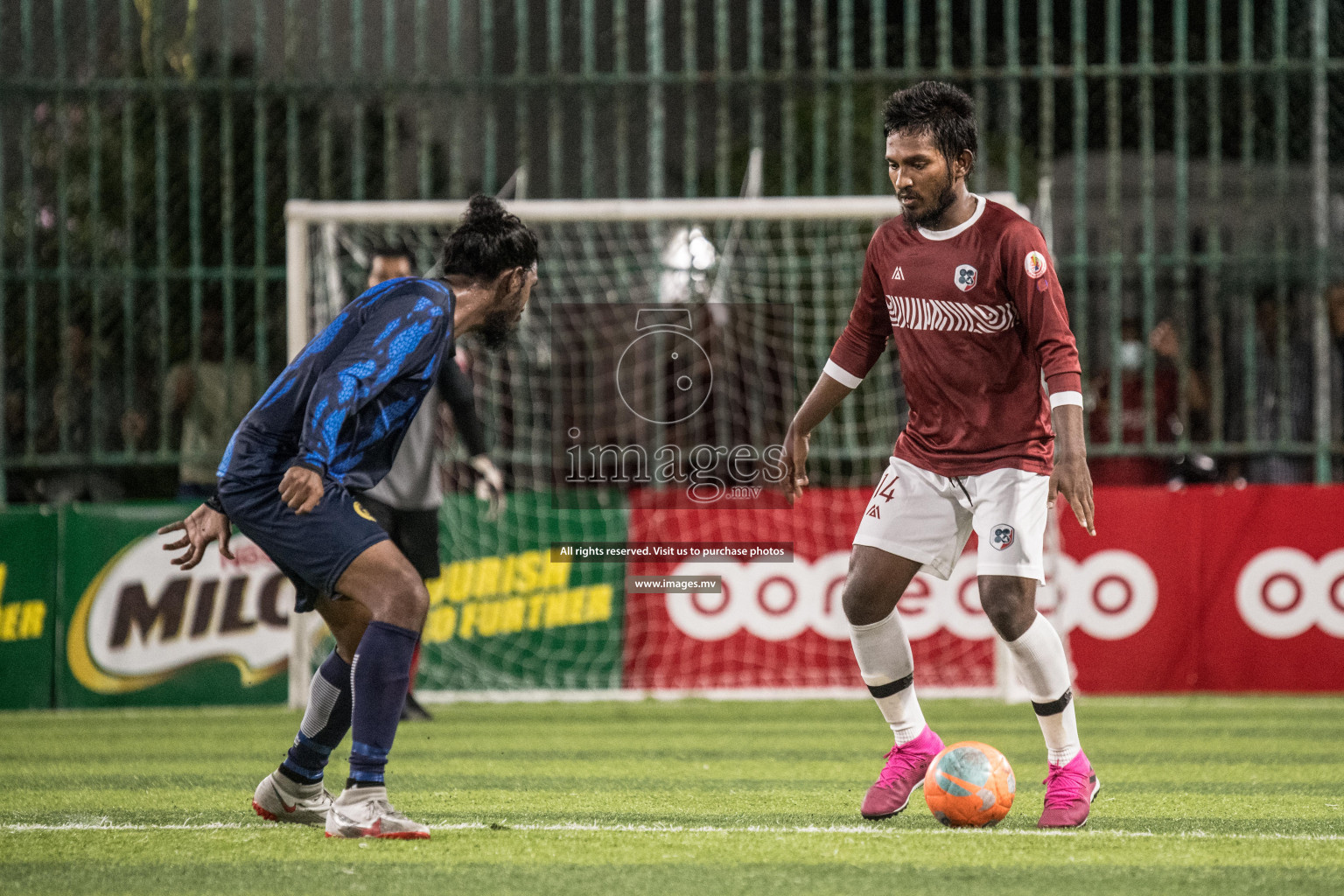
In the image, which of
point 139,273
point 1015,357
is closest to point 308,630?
point 139,273

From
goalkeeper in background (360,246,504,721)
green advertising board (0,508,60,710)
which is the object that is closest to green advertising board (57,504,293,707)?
green advertising board (0,508,60,710)

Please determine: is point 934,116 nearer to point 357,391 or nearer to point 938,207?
point 938,207

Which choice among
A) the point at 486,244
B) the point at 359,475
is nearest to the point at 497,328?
the point at 486,244

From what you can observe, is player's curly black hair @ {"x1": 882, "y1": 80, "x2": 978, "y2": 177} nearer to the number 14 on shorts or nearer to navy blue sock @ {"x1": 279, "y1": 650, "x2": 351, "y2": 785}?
the number 14 on shorts

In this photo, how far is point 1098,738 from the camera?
299 inches

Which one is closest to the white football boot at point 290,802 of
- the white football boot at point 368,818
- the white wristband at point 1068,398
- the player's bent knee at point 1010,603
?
the white football boot at point 368,818

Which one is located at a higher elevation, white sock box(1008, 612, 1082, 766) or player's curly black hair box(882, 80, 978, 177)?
player's curly black hair box(882, 80, 978, 177)

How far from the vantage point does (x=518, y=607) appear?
9.89 metres

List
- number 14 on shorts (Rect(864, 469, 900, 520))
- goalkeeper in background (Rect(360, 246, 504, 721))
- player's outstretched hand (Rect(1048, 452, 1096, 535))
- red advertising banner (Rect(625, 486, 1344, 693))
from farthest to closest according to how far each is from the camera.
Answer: red advertising banner (Rect(625, 486, 1344, 693)) < goalkeeper in background (Rect(360, 246, 504, 721)) < number 14 on shorts (Rect(864, 469, 900, 520)) < player's outstretched hand (Rect(1048, 452, 1096, 535))

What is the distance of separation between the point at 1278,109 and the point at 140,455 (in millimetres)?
7427

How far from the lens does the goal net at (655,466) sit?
974 cm

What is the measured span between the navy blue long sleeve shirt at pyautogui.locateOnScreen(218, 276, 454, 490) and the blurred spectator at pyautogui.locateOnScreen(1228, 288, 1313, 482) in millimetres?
7296

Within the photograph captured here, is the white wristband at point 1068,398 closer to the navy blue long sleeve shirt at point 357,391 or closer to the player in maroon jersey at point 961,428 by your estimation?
the player in maroon jersey at point 961,428

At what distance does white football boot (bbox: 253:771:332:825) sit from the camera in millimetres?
4805
